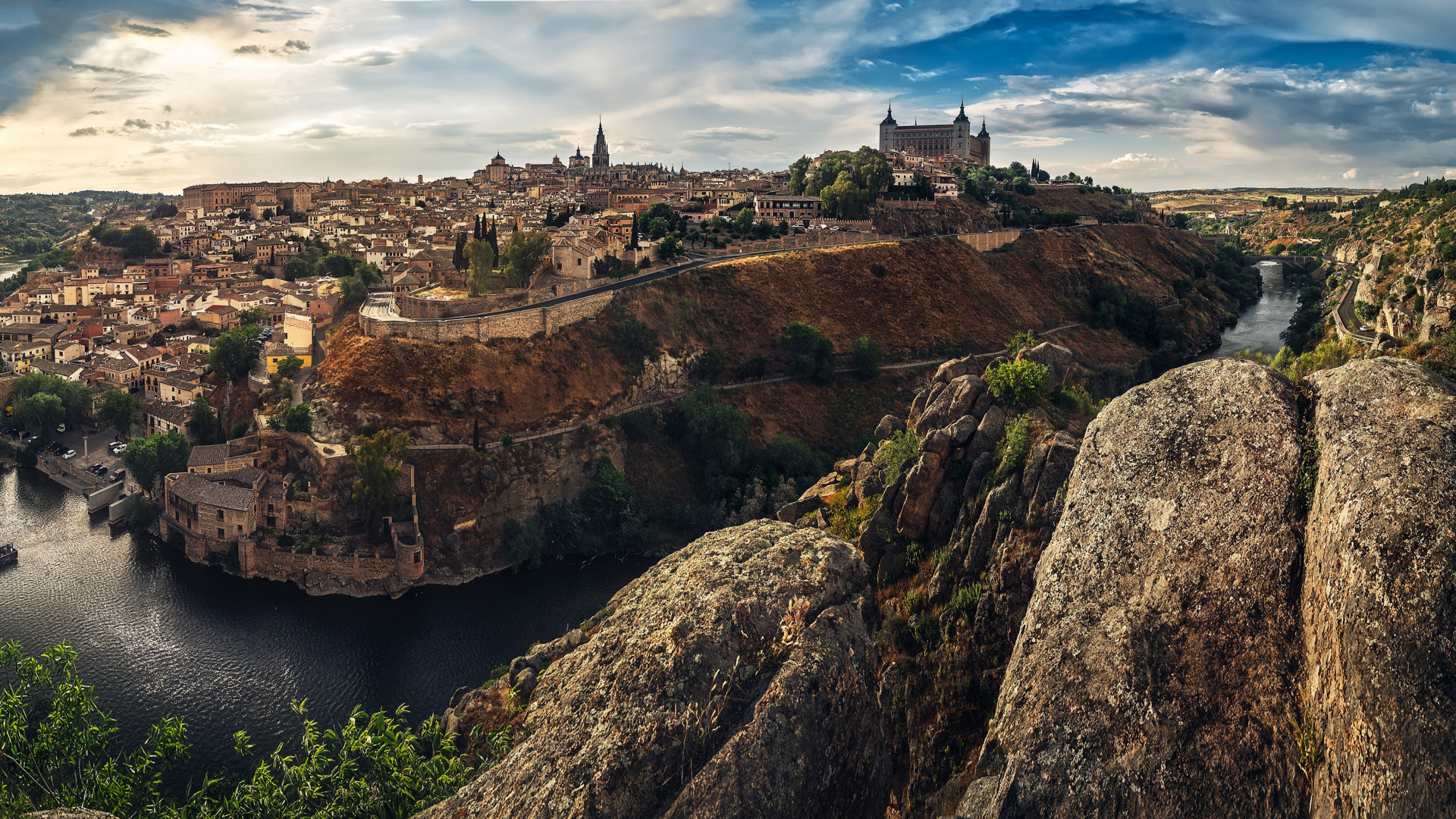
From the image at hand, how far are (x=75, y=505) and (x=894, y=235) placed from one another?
63.8 m

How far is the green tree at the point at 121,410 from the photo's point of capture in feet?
179

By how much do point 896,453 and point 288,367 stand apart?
138 ft

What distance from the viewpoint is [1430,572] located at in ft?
27.1

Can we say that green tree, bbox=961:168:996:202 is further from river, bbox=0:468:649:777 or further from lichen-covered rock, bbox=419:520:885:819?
lichen-covered rock, bbox=419:520:885:819

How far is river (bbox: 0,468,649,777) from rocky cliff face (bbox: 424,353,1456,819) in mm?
21990

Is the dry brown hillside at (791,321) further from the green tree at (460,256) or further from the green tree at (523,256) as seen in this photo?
the green tree at (460,256)

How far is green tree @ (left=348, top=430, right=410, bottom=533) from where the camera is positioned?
40.5 m

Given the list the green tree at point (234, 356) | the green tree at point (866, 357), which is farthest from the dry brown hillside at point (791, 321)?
the green tree at point (234, 356)

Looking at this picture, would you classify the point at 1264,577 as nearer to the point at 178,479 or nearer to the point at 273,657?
the point at 273,657

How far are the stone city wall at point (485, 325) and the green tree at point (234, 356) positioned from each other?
10.2 metres

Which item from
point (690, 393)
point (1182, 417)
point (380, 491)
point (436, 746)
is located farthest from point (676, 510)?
point (1182, 417)

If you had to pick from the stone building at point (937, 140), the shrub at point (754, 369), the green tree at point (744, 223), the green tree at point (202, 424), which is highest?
the stone building at point (937, 140)

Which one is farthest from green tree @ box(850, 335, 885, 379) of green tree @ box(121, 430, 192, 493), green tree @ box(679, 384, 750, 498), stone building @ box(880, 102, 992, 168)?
stone building @ box(880, 102, 992, 168)

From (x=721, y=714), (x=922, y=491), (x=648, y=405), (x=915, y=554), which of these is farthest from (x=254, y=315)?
(x=721, y=714)
